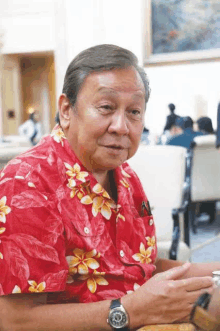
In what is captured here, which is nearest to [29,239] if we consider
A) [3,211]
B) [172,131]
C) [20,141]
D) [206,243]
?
[3,211]

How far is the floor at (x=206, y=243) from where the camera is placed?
4.48 metres

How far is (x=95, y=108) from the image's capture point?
1272 mm

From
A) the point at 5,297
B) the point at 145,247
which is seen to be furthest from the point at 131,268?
the point at 5,297

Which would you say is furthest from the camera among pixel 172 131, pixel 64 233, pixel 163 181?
pixel 172 131

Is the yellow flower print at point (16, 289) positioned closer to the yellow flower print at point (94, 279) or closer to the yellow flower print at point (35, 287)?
the yellow flower print at point (35, 287)

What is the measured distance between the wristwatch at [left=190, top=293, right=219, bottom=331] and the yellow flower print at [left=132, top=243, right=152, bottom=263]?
746 mm

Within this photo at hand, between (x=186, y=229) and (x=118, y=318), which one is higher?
(x=118, y=318)

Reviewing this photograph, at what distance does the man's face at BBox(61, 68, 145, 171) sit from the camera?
1.26m

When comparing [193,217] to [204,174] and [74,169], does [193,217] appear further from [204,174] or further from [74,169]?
[74,169]

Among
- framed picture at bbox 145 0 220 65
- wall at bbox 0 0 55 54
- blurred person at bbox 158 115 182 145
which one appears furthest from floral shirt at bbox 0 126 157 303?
wall at bbox 0 0 55 54

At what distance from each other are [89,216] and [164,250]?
1401 mm

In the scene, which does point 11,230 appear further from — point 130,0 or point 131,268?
point 130,0

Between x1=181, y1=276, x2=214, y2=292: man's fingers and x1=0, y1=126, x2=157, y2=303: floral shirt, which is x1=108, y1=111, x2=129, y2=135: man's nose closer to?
x1=0, y1=126, x2=157, y2=303: floral shirt

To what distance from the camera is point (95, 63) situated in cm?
126
